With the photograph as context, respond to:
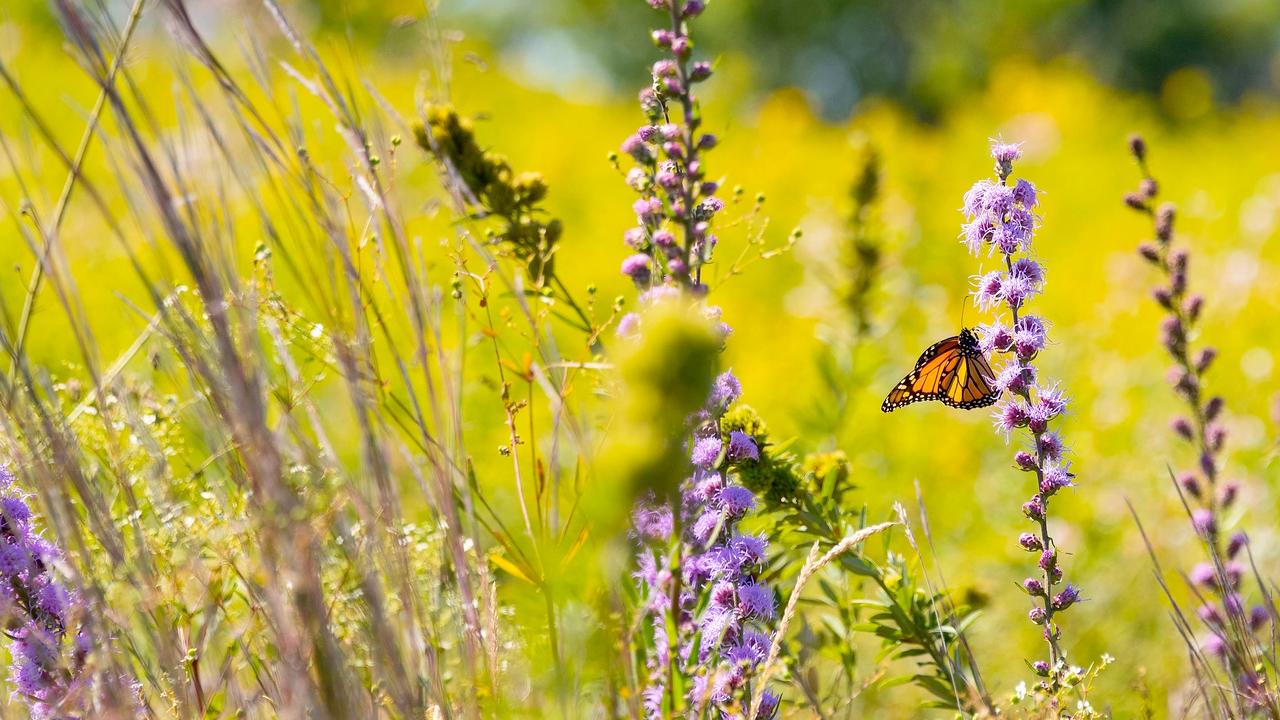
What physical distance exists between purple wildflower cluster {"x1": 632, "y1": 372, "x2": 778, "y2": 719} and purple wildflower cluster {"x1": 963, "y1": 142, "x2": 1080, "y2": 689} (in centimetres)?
31

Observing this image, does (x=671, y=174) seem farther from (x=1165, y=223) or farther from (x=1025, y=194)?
(x=1165, y=223)

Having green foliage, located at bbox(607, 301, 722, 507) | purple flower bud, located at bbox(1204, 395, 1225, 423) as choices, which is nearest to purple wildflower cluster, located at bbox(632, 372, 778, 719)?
green foliage, located at bbox(607, 301, 722, 507)

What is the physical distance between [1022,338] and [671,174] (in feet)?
1.37

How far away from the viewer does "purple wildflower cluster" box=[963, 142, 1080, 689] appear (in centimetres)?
123

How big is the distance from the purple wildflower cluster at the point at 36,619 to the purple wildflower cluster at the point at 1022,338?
0.99 metres

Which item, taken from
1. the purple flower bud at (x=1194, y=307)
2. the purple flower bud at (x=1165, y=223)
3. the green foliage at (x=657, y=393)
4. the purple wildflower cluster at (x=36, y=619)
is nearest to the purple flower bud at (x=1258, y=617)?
the purple flower bud at (x=1194, y=307)

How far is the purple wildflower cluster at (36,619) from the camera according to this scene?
1121 mm

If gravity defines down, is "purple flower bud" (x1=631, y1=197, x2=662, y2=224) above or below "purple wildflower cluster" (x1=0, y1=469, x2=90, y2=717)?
above

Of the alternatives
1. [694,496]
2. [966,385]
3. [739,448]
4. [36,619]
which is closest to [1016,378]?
[739,448]

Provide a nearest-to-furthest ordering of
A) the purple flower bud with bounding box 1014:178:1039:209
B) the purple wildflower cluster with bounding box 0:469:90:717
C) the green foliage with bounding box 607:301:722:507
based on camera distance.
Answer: the green foliage with bounding box 607:301:722:507 < the purple wildflower cluster with bounding box 0:469:90:717 < the purple flower bud with bounding box 1014:178:1039:209

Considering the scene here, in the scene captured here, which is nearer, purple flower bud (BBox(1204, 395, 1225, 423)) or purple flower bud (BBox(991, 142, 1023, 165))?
purple flower bud (BBox(991, 142, 1023, 165))

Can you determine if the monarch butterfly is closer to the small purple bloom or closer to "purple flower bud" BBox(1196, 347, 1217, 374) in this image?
"purple flower bud" BBox(1196, 347, 1217, 374)

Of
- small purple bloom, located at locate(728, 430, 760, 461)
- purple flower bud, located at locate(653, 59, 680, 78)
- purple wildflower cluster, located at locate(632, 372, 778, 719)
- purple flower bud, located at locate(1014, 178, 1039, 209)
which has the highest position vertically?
purple flower bud, located at locate(653, 59, 680, 78)

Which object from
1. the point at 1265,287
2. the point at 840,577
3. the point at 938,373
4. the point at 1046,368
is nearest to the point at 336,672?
the point at 840,577
